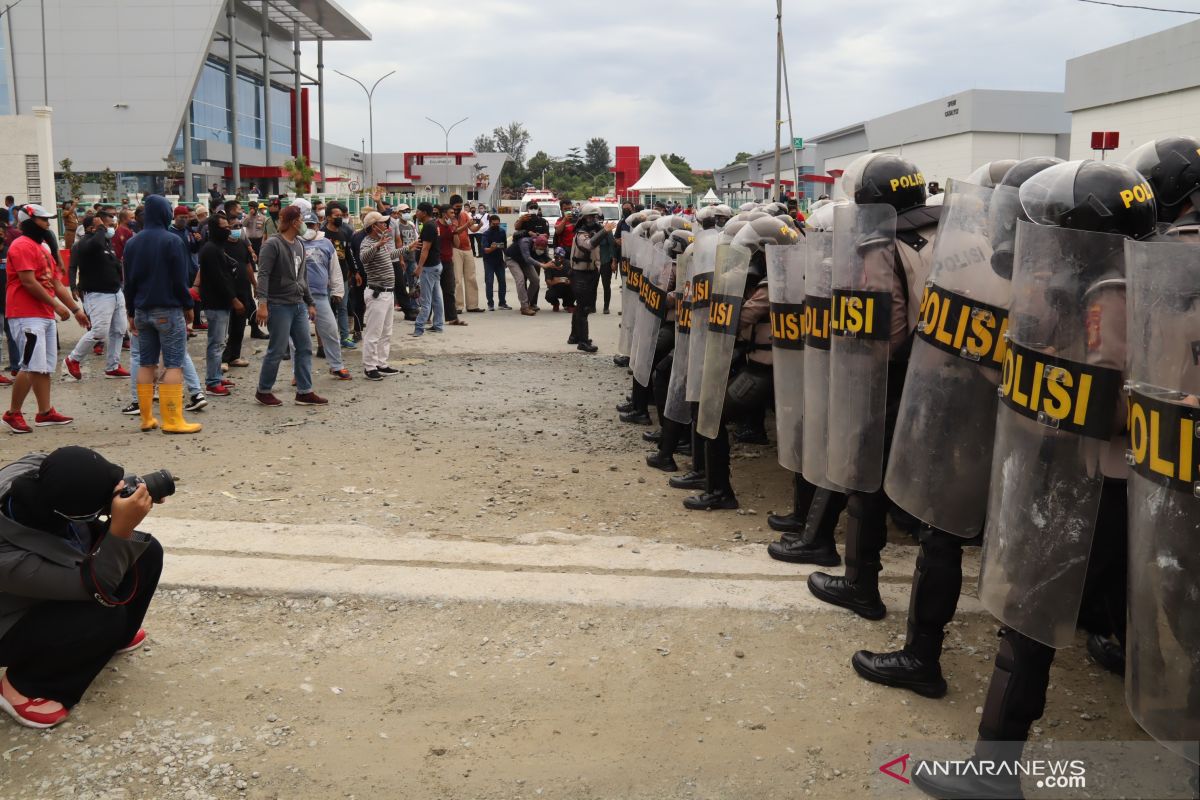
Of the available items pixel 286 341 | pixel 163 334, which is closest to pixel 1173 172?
pixel 163 334

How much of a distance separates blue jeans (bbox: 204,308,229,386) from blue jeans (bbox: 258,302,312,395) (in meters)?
0.75

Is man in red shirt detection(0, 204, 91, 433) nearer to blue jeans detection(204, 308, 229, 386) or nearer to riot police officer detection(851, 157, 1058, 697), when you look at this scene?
blue jeans detection(204, 308, 229, 386)

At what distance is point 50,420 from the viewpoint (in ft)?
27.7

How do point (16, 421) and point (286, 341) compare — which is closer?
point (16, 421)

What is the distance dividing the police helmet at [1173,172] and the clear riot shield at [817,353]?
1159mm

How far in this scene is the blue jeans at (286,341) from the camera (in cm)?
913

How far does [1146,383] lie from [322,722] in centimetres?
273

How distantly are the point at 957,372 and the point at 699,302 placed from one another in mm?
2630

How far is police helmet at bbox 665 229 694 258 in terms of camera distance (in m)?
6.91

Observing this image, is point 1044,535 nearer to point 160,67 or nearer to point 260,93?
point 160,67

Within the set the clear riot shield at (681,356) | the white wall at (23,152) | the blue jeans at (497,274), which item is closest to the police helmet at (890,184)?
the clear riot shield at (681,356)

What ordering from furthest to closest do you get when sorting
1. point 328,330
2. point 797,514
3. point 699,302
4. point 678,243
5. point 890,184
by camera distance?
point 328,330 → point 678,243 → point 699,302 → point 797,514 → point 890,184

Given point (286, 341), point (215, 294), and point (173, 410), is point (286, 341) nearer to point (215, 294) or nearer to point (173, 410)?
point (215, 294)

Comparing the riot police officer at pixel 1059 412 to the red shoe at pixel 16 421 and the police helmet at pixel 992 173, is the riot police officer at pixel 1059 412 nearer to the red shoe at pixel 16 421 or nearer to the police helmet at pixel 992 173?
the police helmet at pixel 992 173
